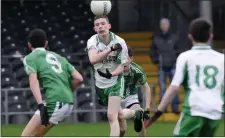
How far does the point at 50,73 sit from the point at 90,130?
268 inches

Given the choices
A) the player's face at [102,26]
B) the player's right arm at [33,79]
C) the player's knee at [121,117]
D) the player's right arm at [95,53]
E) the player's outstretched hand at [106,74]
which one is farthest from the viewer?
the player's knee at [121,117]

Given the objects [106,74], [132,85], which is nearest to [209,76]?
[106,74]

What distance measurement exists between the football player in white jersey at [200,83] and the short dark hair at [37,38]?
71.6 inches

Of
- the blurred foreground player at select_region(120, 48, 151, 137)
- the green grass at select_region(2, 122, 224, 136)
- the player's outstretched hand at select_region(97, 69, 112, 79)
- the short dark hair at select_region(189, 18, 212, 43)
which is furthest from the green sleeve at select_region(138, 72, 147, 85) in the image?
the short dark hair at select_region(189, 18, 212, 43)

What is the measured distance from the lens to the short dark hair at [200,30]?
25.2 feet

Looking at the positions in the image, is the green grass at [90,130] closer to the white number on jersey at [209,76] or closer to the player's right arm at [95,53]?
the player's right arm at [95,53]

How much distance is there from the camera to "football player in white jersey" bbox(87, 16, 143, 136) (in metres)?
10.4

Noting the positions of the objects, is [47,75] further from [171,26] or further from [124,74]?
[171,26]

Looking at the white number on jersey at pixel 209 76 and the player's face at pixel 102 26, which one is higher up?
the player's face at pixel 102 26

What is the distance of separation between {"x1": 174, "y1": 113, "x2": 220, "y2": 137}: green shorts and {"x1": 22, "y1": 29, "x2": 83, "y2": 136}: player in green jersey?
1592mm

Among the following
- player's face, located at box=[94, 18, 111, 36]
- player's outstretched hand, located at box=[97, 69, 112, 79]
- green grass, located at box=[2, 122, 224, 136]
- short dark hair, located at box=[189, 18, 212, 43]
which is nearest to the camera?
short dark hair, located at box=[189, 18, 212, 43]

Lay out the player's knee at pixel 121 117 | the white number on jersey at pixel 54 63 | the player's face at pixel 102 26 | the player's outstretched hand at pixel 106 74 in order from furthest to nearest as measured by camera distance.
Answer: the player's knee at pixel 121 117, the player's face at pixel 102 26, the player's outstretched hand at pixel 106 74, the white number on jersey at pixel 54 63

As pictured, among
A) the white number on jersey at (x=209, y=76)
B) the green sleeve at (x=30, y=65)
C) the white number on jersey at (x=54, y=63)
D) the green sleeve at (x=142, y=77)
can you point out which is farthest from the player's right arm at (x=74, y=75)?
the green sleeve at (x=142, y=77)

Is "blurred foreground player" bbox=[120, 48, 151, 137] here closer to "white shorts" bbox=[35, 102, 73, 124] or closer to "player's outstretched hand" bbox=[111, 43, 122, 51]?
"player's outstretched hand" bbox=[111, 43, 122, 51]
